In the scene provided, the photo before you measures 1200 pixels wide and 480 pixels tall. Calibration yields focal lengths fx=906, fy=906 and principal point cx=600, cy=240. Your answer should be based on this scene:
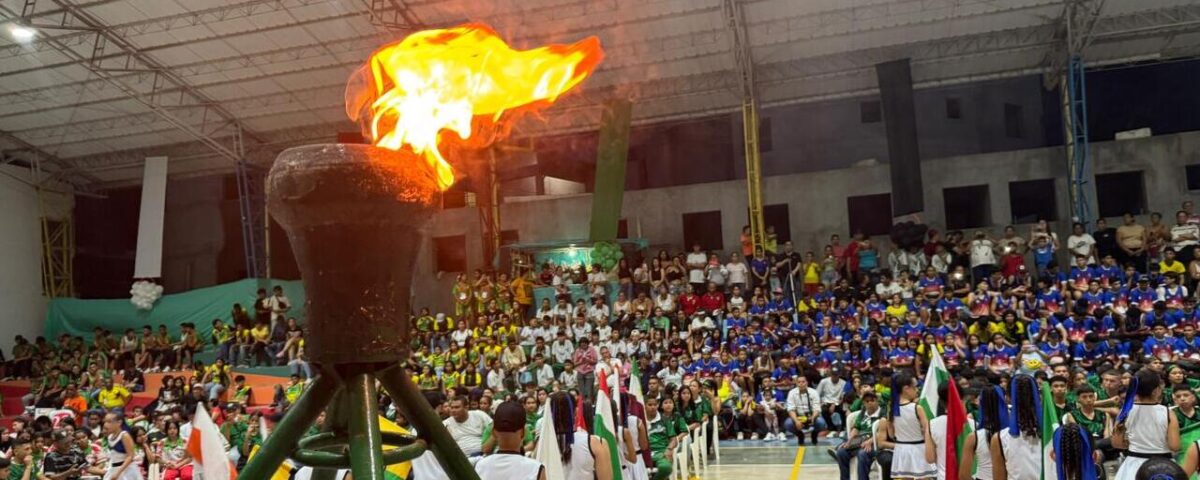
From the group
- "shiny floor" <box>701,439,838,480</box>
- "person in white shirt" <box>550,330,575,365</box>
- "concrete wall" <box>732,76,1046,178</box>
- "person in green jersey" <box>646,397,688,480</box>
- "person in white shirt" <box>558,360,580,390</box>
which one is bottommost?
"shiny floor" <box>701,439,838,480</box>

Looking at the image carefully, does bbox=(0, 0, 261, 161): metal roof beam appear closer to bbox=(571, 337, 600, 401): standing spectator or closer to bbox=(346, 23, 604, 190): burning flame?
bbox=(571, 337, 600, 401): standing spectator

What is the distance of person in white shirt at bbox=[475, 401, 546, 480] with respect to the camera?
4438 mm

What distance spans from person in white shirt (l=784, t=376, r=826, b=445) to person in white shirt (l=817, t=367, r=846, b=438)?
13cm

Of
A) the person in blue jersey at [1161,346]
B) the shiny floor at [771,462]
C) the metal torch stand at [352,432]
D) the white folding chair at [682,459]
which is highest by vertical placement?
the metal torch stand at [352,432]

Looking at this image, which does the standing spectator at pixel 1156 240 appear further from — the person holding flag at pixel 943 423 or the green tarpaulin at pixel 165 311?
the green tarpaulin at pixel 165 311

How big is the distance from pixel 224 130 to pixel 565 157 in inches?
329

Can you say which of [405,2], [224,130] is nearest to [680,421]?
[405,2]

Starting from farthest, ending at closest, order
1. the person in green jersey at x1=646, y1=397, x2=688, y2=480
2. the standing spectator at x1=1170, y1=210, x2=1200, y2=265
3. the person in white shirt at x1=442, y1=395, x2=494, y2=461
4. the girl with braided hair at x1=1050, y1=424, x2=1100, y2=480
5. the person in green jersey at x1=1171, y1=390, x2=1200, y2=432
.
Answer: the standing spectator at x1=1170, y1=210, x2=1200, y2=265 < the person in green jersey at x1=646, y1=397, x2=688, y2=480 < the person in white shirt at x1=442, y1=395, x2=494, y2=461 < the person in green jersey at x1=1171, y1=390, x2=1200, y2=432 < the girl with braided hair at x1=1050, y1=424, x2=1100, y2=480

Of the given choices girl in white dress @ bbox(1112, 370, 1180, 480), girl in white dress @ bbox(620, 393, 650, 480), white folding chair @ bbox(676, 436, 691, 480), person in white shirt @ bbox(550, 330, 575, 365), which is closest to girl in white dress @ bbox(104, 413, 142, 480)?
girl in white dress @ bbox(620, 393, 650, 480)

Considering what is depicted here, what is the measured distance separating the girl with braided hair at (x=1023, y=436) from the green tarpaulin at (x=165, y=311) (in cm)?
1781

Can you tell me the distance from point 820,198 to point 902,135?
2.89 meters

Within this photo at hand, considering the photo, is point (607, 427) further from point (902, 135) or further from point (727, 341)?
point (902, 135)

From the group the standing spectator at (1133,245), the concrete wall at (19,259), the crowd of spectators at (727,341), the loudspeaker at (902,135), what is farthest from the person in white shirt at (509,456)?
the concrete wall at (19,259)

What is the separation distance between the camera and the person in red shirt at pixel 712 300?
17.4 metres
